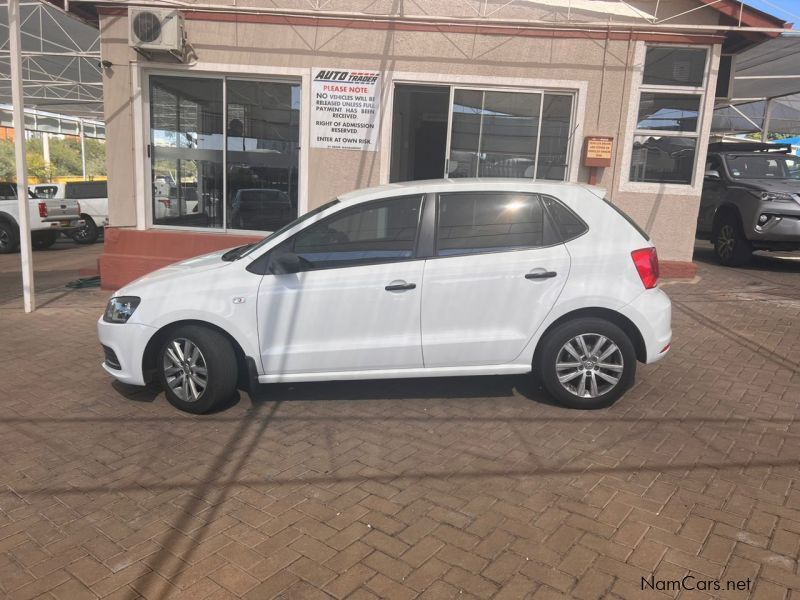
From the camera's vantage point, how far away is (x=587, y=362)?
4617mm

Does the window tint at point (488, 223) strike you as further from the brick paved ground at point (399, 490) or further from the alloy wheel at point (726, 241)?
the alloy wheel at point (726, 241)

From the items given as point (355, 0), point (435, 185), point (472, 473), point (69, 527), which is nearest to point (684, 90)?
point (355, 0)

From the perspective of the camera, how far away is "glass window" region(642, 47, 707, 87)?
29.4 ft

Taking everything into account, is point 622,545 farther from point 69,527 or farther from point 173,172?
point 173,172

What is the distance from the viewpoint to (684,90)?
9016 mm

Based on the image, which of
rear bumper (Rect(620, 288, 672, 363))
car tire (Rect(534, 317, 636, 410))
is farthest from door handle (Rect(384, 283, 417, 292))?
rear bumper (Rect(620, 288, 672, 363))

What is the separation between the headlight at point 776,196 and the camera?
1015 cm

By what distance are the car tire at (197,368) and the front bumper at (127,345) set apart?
144 millimetres

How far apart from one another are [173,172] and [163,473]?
677 cm

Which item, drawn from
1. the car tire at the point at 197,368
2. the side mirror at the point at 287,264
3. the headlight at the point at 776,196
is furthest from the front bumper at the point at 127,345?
the headlight at the point at 776,196

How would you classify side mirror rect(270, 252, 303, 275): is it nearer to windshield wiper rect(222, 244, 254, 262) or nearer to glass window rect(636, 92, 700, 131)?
windshield wiper rect(222, 244, 254, 262)

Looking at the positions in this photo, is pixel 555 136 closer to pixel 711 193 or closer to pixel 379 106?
pixel 379 106

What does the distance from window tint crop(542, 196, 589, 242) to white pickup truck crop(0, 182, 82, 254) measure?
45.8 feet

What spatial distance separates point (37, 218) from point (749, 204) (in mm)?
15349
